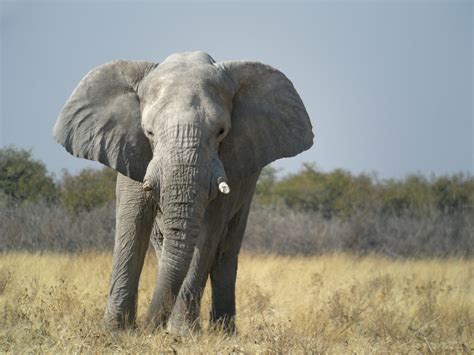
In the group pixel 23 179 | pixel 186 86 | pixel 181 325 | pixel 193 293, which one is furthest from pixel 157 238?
pixel 23 179

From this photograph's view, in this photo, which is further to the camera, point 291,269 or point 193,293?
point 291,269

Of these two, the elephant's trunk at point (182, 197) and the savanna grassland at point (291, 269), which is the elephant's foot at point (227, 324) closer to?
the savanna grassland at point (291, 269)

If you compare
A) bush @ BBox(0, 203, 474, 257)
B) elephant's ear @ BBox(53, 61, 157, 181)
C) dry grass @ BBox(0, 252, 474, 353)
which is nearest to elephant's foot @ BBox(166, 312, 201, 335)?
dry grass @ BBox(0, 252, 474, 353)

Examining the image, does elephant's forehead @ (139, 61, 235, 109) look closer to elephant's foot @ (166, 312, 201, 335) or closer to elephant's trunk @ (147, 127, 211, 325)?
elephant's trunk @ (147, 127, 211, 325)

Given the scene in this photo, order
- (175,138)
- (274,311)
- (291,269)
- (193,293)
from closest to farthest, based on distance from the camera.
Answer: (175,138)
(193,293)
(274,311)
(291,269)

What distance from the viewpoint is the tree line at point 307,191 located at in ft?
61.4

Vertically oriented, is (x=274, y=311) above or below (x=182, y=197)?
below

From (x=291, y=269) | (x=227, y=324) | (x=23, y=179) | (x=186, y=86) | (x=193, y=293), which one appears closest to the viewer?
(x=186, y=86)

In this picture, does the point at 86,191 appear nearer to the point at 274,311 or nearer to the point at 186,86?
the point at 274,311

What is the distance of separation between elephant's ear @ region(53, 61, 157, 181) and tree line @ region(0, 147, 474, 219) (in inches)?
353

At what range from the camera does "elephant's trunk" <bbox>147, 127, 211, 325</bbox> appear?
20.3ft

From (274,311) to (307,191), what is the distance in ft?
65.4

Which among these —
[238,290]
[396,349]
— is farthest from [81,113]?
[238,290]

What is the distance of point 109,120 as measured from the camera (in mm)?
7195
